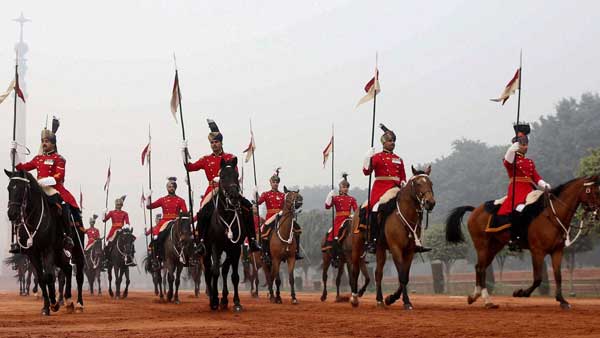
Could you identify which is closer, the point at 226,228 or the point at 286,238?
the point at 226,228

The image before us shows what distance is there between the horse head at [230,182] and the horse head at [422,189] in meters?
3.60

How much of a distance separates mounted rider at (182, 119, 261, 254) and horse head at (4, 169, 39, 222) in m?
3.53

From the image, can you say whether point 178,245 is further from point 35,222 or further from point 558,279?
point 558,279

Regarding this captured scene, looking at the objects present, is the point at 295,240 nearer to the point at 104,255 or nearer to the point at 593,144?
the point at 104,255

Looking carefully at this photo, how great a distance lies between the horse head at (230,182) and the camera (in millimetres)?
16047

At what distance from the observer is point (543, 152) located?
66625 millimetres

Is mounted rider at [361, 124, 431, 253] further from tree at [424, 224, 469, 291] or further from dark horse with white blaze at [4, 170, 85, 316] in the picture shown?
tree at [424, 224, 469, 291]

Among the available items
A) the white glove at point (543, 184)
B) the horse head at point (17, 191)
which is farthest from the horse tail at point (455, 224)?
the horse head at point (17, 191)

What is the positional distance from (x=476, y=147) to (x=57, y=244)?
7882 centimetres

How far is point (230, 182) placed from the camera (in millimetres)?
16125

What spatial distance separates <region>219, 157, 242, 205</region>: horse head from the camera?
1605 centimetres

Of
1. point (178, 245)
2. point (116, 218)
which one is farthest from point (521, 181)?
point (116, 218)

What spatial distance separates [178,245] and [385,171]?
7.96 metres

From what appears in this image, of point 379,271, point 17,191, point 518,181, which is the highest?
point 518,181
